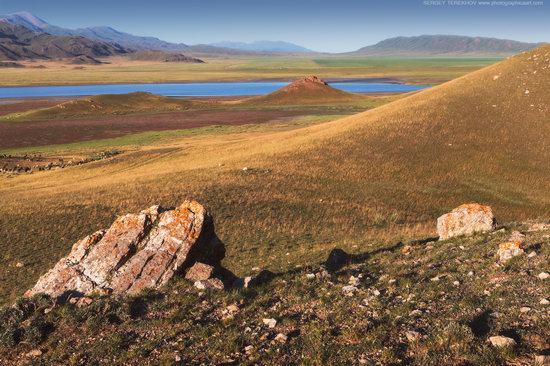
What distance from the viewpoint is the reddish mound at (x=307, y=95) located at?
540 ft

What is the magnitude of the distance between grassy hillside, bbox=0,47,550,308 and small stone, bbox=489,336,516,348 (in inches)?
515

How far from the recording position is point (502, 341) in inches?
367

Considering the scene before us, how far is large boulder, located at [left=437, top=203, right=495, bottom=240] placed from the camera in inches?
804

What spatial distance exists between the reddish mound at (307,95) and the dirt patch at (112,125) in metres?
27.6

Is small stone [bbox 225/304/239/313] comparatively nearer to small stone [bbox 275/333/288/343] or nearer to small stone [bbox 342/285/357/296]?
small stone [bbox 275/333/288/343]

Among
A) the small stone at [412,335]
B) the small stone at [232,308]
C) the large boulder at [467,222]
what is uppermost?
the small stone at [412,335]

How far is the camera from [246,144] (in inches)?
2461

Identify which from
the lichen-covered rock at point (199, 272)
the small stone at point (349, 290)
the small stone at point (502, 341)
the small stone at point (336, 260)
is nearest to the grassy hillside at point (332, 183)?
the small stone at point (336, 260)

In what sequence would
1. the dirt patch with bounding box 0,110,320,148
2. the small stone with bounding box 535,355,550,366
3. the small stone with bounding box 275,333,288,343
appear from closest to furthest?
the small stone with bounding box 535,355,550,366, the small stone with bounding box 275,333,288,343, the dirt patch with bounding box 0,110,320,148

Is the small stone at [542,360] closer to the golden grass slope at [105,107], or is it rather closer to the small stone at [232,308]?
the small stone at [232,308]

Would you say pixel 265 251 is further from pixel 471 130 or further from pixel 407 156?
pixel 471 130

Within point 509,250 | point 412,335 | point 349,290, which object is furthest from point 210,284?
point 509,250

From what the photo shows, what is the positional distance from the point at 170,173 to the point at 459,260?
111 ft

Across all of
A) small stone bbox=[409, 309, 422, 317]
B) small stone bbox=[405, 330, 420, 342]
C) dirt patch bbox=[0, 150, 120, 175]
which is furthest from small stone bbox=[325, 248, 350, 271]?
dirt patch bbox=[0, 150, 120, 175]
